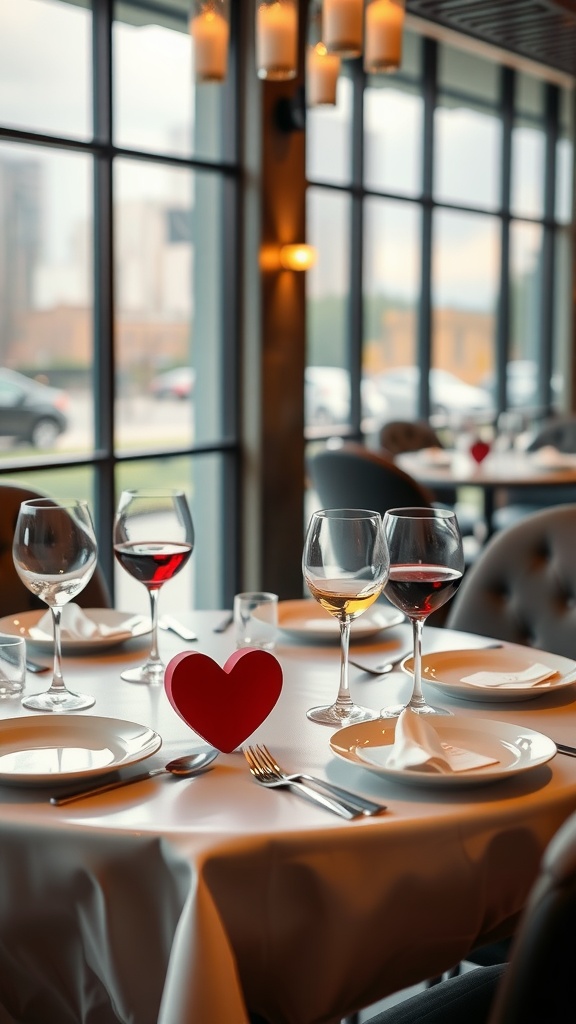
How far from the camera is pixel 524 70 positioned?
7.94 meters

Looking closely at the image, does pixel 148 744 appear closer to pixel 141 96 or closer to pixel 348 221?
pixel 141 96

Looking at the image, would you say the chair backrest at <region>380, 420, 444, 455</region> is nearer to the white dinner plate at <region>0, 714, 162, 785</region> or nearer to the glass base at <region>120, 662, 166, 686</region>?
the glass base at <region>120, 662, 166, 686</region>

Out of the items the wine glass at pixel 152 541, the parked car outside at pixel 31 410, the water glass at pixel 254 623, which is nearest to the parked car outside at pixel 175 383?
the parked car outside at pixel 31 410

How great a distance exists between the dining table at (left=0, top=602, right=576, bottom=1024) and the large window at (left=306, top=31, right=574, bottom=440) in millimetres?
5134

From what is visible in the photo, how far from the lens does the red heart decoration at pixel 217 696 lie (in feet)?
4.48

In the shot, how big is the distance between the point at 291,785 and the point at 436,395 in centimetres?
634

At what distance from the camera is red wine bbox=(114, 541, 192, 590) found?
164cm

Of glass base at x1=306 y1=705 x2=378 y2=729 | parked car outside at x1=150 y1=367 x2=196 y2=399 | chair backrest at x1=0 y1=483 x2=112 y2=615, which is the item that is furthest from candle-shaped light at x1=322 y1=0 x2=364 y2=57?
parked car outside at x1=150 y1=367 x2=196 y2=399

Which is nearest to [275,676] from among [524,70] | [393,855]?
[393,855]

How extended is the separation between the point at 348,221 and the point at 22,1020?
570 cm

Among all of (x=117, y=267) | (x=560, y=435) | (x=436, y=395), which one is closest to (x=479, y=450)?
(x=560, y=435)

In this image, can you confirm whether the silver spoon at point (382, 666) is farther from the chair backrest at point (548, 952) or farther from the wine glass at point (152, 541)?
the chair backrest at point (548, 952)

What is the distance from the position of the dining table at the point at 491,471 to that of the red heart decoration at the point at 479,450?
3cm

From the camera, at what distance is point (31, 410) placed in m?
4.62
